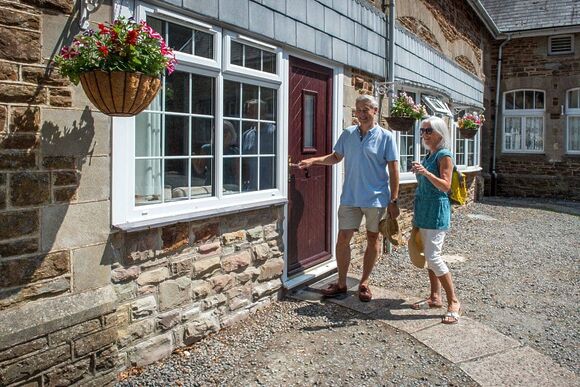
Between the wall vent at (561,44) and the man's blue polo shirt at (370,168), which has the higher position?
the wall vent at (561,44)

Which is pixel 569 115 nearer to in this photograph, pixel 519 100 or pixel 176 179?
pixel 519 100

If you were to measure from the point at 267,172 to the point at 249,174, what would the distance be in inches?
11.8

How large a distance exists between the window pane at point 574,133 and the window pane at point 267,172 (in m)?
14.5

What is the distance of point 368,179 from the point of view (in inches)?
195

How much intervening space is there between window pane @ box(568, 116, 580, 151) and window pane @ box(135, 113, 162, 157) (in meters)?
16.1

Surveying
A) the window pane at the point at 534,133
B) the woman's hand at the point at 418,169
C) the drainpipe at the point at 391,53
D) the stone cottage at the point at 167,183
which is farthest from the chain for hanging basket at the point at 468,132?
the window pane at the point at 534,133

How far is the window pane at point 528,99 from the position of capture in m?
17.1

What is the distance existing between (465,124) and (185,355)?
331 inches

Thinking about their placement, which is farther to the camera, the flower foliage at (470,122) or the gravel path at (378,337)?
the flower foliage at (470,122)

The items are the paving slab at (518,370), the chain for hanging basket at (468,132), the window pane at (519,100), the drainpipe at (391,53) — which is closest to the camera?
the paving slab at (518,370)

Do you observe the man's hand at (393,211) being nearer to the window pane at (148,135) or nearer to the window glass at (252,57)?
the window glass at (252,57)

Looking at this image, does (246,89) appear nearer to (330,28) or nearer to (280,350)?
(330,28)

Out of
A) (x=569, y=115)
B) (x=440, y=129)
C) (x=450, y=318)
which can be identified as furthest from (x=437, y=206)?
(x=569, y=115)

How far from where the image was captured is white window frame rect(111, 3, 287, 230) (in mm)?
3482
